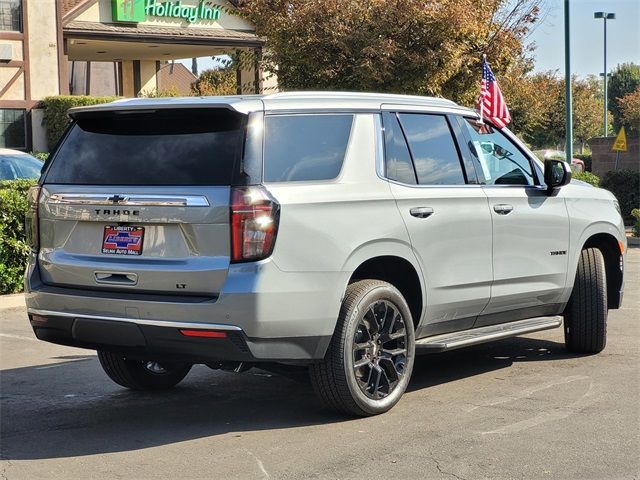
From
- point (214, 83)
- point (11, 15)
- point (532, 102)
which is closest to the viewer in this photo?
point (11, 15)

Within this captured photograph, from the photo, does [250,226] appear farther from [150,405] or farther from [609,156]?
[609,156]

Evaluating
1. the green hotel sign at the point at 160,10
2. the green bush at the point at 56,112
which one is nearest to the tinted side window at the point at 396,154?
the green bush at the point at 56,112

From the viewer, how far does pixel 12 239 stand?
11.8 m

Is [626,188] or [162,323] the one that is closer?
[162,323]

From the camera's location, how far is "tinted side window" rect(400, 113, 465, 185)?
6746 millimetres

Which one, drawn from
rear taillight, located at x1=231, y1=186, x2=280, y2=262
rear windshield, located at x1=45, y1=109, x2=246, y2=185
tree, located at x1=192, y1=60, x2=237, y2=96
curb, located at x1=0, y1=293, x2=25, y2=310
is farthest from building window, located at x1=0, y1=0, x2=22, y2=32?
rear taillight, located at x1=231, y1=186, x2=280, y2=262

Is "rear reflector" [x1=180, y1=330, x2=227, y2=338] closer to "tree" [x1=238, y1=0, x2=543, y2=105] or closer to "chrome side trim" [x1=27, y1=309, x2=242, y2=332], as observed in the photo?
"chrome side trim" [x1=27, y1=309, x2=242, y2=332]

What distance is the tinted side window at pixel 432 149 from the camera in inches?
266

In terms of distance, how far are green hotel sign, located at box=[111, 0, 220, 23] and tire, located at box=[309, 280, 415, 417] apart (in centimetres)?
2413

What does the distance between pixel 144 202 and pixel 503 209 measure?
2669mm

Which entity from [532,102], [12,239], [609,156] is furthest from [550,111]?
[12,239]

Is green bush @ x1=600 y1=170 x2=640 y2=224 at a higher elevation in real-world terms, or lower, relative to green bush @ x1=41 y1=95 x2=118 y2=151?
lower

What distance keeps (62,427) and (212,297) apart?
1424mm

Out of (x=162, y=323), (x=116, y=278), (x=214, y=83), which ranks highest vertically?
(x=214, y=83)
